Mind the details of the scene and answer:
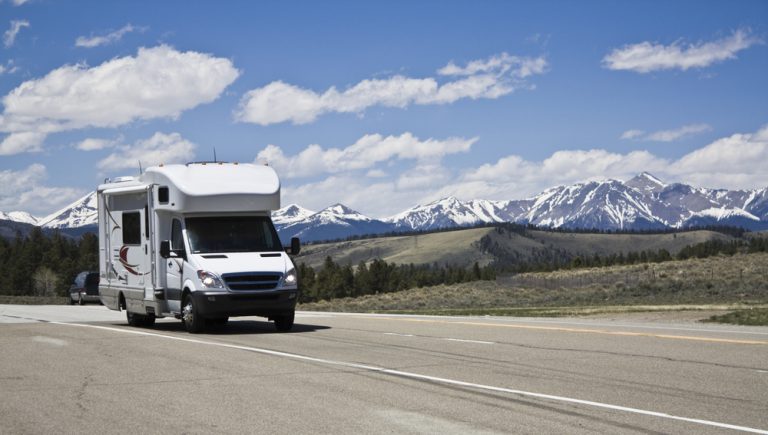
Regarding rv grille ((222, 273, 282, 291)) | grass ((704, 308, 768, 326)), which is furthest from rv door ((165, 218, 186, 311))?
grass ((704, 308, 768, 326))

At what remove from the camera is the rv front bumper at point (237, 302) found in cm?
1897

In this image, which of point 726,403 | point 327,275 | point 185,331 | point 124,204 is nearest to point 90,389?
point 726,403

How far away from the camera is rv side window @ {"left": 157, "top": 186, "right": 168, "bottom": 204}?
20.2m

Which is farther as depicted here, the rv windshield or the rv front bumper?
the rv windshield

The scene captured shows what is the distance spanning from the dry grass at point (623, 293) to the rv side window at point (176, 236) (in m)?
17.7

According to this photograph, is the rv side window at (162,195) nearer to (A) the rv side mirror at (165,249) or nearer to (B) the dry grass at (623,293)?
(A) the rv side mirror at (165,249)

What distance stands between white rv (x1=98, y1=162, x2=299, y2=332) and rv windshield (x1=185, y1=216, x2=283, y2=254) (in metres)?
0.02

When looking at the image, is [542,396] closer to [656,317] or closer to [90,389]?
→ [90,389]

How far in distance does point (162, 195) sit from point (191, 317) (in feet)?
9.23

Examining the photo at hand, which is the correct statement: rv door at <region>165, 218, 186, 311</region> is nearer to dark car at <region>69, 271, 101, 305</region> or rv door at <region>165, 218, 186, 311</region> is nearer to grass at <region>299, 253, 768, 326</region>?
grass at <region>299, 253, 768, 326</region>

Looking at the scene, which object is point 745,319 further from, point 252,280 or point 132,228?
point 132,228

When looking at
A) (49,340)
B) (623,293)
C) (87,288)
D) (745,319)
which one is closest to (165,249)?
(49,340)

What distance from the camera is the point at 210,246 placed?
19.8 m

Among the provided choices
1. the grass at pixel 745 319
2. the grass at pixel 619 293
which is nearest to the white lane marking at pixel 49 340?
the grass at pixel 745 319
